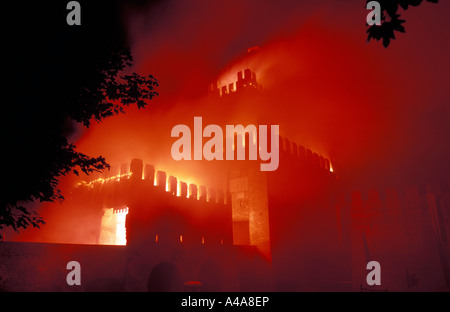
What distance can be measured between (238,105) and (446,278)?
61.1ft

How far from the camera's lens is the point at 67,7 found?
250 inches

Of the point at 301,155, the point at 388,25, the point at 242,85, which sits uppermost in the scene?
the point at 242,85

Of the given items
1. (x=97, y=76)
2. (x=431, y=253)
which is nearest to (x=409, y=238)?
(x=431, y=253)

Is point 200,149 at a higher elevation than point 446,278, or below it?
higher

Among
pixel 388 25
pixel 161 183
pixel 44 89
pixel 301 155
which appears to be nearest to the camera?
pixel 388 25

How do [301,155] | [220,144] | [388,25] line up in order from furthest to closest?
[301,155] < [220,144] < [388,25]

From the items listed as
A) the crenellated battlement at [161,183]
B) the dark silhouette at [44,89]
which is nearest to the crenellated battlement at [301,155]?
the crenellated battlement at [161,183]

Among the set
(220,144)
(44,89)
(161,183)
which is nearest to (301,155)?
(220,144)

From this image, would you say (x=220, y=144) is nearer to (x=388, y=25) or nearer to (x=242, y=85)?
(x=242, y=85)

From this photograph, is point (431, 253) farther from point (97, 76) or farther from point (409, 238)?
point (97, 76)

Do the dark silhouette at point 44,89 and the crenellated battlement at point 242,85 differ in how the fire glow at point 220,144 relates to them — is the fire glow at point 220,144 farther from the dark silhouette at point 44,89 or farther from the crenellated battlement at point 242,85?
the dark silhouette at point 44,89

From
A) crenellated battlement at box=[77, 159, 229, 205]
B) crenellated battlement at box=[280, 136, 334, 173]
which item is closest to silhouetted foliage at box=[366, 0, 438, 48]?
crenellated battlement at box=[77, 159, 229, 205]

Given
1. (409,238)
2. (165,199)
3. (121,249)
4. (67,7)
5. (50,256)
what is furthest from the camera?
(409,238)

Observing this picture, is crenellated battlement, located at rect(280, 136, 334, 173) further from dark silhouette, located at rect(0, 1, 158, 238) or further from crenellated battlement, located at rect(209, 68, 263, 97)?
dark silhouette, located at rect(0, 1, 158, 238)
